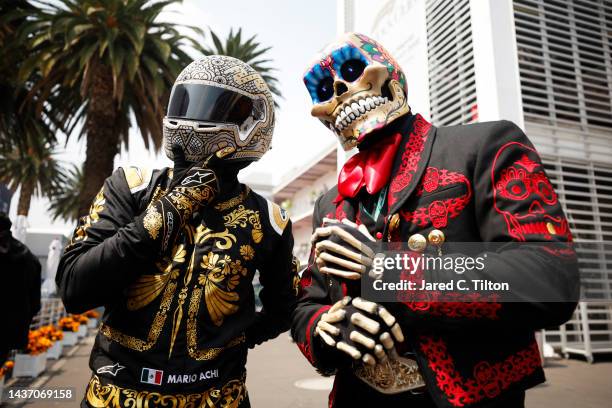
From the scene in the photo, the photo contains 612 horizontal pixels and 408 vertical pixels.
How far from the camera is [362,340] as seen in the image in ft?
4.12

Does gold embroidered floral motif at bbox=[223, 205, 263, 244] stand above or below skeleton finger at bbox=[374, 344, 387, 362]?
above

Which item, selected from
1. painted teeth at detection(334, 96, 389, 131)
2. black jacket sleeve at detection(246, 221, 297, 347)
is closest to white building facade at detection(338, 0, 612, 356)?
black jacket sleeve at detection(246, 221, 297, 347)

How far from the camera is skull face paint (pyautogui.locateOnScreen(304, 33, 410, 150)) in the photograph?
5.50ft

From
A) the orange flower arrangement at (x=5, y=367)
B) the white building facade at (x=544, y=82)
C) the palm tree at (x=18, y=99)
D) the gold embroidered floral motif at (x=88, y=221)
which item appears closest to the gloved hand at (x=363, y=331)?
the gold embroidered floral motif at (x=88, y=221)

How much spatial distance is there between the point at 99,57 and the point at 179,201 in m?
12.8

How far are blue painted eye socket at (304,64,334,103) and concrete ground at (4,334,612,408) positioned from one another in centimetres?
524

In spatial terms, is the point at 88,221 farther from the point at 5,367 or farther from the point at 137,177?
the point at 5,367

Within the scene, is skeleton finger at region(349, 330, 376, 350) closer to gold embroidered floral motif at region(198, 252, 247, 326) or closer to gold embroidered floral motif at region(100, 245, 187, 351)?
gold embroidered floral motif at region(198, 252, 247, 326)

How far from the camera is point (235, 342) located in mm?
2043

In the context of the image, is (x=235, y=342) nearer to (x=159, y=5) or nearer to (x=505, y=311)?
(x=505, y=311)

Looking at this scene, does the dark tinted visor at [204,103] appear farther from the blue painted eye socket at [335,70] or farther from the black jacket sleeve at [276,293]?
the black jacket sleeve at [276,293]

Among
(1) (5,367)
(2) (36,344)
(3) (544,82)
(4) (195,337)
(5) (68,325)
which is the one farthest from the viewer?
(5) (68,325)

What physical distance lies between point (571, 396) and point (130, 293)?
7.55m

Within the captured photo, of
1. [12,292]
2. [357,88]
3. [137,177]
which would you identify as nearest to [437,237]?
[357,88]
